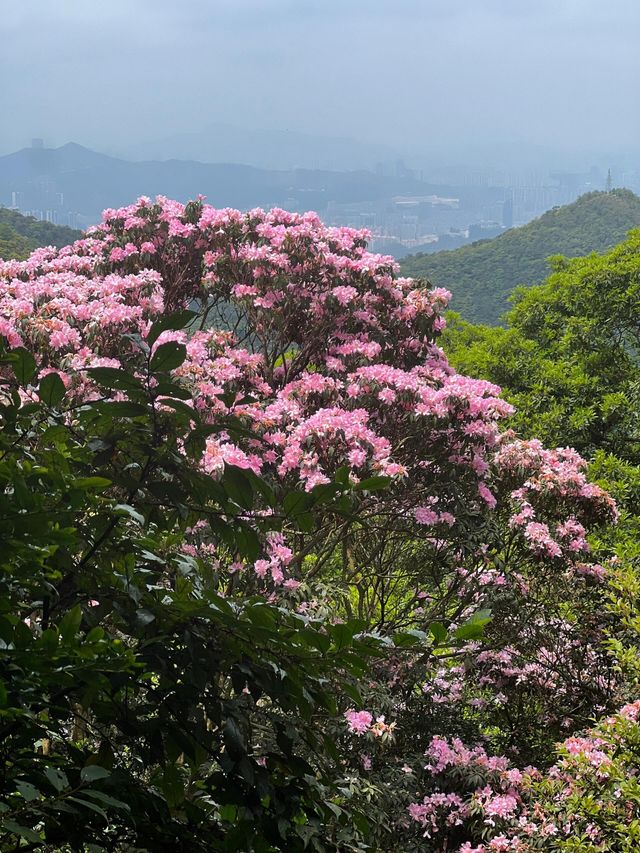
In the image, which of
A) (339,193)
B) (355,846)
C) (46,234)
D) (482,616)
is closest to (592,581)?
(355,846)

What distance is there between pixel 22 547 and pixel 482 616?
0.63m

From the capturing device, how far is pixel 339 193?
187 m

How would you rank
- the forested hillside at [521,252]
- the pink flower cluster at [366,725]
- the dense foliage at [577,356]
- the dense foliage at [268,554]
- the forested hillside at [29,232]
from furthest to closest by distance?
the forested hillside at [521,252], the forested hillside at [29,232], the dense foliage at [577,356], the pink flower cluster at [366,725], the dense foliage at [268,554]

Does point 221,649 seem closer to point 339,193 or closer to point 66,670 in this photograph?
point 66,670

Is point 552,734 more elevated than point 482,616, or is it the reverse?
point 482,616

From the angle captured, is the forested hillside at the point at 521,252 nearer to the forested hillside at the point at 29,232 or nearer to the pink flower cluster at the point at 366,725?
the forested hillside at the point at 29,232

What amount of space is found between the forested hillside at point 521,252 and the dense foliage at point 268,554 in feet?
81.6

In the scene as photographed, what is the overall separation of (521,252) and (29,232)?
2018cm

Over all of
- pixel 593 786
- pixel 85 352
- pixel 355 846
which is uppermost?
pixel 85 352

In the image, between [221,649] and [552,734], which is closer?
[221,649]

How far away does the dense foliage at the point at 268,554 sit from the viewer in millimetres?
1305

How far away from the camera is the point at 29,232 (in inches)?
1405

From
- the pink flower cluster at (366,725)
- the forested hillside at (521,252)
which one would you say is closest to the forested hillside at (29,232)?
the forested hillside at (521,252)

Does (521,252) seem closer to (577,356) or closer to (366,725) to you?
(577,356)
